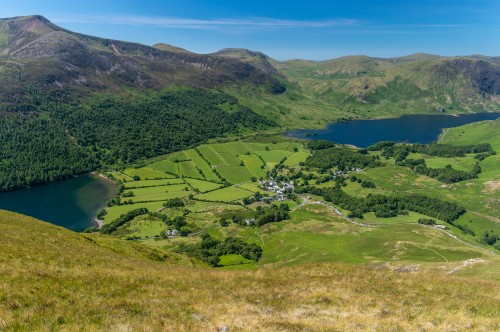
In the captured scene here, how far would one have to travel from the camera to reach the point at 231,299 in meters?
27.5

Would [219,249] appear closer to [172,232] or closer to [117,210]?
[172,232]

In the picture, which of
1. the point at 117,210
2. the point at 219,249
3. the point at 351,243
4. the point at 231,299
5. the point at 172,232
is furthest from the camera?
the point at 117,210

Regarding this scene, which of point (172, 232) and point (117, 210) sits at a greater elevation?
point (117, 210)

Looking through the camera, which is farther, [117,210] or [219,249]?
[117,210]

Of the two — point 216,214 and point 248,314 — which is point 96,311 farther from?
point 216,214

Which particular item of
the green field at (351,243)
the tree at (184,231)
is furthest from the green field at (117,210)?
the green field at (351,243)

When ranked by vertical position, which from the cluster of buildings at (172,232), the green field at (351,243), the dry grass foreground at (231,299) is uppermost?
the dry grass foreground at (231,299)

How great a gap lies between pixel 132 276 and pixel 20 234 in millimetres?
23148

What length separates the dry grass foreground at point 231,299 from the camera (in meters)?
21.5

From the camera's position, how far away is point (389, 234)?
151m

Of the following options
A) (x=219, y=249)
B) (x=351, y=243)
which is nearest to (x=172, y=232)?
(x=219, y=249)

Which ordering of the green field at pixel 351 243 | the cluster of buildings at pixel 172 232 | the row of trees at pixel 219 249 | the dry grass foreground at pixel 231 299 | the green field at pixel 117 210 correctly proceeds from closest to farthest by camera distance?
the dry grass foreground at pixel 231 299 → the green field at pixel 351 243 → the row of trees at pixel 219 249 → the cluster of buildings at pixel 172 232 → the green field at pixel 117 210

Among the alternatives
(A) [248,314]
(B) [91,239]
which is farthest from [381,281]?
(B) [91,239]

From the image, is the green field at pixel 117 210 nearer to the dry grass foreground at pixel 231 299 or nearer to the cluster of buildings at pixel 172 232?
the cluster of buildings at pixel 172 232
